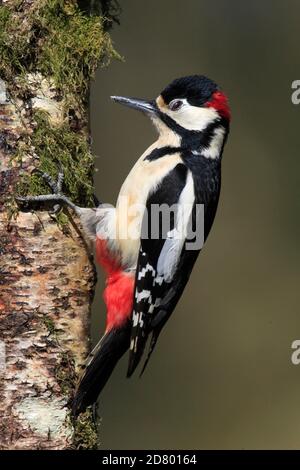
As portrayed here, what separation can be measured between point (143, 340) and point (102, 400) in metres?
2.96

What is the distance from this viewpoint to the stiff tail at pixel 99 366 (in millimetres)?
3119

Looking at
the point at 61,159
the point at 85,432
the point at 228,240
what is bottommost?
the point at 85,432

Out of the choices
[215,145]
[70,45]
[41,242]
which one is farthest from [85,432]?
[70,45]

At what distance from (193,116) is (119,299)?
80cm

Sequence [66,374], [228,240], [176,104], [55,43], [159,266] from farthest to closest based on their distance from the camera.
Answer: [228,240], [176,104], [159,266], [55,43], [66,374]

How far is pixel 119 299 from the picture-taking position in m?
3.47

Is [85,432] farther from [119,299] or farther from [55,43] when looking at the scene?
[55,43]

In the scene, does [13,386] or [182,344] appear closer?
[13,386]

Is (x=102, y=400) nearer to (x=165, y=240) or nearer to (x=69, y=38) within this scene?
(x=165, y=240)

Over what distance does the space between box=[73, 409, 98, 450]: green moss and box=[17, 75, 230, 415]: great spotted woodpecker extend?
0.55ft

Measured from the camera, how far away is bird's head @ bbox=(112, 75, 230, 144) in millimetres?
3672

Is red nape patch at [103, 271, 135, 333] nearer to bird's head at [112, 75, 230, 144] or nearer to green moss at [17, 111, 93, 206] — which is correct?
green moss at [17, 111, 93, 206]

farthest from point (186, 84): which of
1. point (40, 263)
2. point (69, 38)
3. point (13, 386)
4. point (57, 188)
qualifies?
point (13, 386)

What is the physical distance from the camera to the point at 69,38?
333 centimetres
